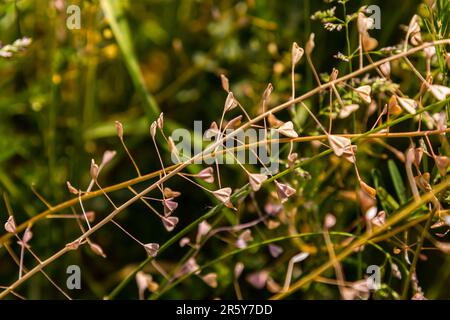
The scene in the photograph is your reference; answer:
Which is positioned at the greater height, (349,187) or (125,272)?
(349,187)

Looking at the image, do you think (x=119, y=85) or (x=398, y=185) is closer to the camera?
(x=398, y=185)

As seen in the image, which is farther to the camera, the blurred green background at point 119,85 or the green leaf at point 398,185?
the blurred green background at point 119,85

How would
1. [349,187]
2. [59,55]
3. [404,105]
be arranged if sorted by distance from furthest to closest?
[59,55] → [349,187] → [404,105]

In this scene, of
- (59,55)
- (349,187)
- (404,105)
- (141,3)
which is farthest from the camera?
(141,3)

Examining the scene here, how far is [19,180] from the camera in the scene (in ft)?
2.53

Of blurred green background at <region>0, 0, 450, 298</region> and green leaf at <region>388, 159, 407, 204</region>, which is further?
blurred green background at <region>0, 0, 450, 298</region>

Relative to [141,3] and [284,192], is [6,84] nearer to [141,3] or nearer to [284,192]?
[141,3]

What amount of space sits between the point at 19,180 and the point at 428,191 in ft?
1.84

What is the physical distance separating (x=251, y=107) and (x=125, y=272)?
0.92ft

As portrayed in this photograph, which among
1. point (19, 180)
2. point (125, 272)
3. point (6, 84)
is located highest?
point (6, 84)

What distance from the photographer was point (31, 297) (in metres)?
0.67

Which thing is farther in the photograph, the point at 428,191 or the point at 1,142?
the point at 1,142

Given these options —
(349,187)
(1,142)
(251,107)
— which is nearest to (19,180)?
(1,142)

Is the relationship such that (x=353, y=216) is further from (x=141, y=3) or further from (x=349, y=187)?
(x=141, y=3)
